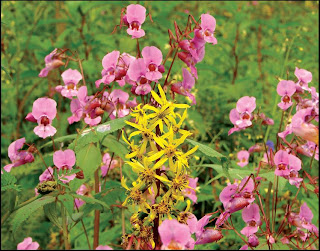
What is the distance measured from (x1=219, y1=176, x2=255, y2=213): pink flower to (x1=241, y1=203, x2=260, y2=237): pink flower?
8 centimetres

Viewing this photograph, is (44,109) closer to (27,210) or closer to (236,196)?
(27,210)

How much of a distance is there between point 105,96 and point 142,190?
0.54m

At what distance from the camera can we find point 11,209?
1.14 metres

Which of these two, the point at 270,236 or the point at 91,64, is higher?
the point at 91,64

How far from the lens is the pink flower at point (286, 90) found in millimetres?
1480

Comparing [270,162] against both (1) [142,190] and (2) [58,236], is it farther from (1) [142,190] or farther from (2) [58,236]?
(2) [58,236]

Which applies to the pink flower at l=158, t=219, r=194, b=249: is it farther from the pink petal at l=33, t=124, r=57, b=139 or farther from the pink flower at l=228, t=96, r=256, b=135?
the pink flower at l=228, t=96, r=256, b=135

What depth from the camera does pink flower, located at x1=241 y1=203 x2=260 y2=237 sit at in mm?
1255

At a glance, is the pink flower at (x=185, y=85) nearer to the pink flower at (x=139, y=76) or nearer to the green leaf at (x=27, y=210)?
the pink flower at (x=139, y=76)

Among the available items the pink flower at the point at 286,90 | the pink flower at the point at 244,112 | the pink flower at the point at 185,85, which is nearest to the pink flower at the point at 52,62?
the pink flower at the point at 185,85

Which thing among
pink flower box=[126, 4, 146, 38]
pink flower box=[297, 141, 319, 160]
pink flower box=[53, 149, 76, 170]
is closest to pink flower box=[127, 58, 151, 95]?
pink flower box=[126, 4, 146, 38]

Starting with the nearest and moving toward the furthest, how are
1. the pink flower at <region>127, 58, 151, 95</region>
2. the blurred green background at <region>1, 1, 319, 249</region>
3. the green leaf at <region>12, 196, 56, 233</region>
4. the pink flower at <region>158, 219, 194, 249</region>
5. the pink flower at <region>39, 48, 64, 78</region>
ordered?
the pink flower at <region>158, 219, 194, 249</region>
the green leaf at <region>12, 196, 56, 233</region>
the pink flower at <region>127, 58, 151, 95</region>
the pink flower at <region>39, 48, 64, 78</region>
the blurred green background at <region>1, 1, 319, 249</region>

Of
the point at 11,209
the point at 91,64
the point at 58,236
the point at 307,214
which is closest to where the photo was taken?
the point at 11,209

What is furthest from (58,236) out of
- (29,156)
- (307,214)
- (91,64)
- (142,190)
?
(142,190)
